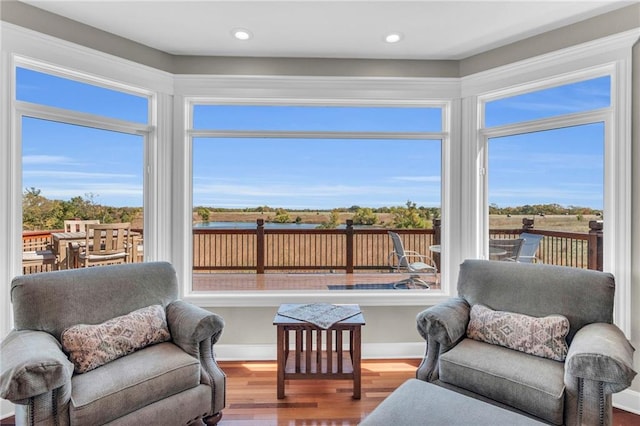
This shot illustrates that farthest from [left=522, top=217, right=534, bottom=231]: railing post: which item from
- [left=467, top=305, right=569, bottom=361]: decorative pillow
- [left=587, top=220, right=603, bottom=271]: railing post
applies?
[left=467, top=305, right=569, bottom=361]: decorative pillow

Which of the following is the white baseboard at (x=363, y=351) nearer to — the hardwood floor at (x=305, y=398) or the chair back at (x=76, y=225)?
the hardwood floor at (x=305, y=398)

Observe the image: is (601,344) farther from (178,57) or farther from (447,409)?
(178,57)

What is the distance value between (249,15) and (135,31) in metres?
0.96

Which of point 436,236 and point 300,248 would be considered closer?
point 436,236

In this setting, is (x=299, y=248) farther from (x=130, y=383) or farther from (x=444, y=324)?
(x=130, y=383)

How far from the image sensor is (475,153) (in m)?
2.97

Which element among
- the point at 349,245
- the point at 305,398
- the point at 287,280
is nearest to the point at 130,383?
the point at 305,398

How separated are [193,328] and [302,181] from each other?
5.33 ft

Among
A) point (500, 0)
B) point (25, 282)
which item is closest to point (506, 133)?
point (500, 0)

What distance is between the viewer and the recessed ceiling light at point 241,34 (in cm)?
253

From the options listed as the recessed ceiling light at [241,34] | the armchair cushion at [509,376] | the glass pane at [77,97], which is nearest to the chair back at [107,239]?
the glass pane at [77,97]

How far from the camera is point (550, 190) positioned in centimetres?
274

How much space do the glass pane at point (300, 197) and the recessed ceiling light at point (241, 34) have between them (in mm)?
845

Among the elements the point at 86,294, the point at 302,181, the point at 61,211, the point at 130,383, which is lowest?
the point at 130,383
